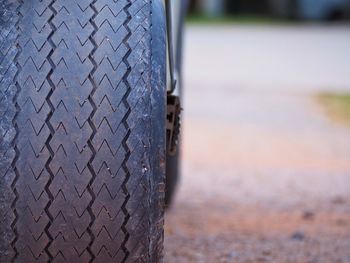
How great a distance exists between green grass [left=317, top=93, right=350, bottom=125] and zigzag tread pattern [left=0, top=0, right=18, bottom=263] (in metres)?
7.71

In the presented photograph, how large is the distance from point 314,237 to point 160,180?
7.12 feet

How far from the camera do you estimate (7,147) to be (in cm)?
245

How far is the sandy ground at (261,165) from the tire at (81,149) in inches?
58.9

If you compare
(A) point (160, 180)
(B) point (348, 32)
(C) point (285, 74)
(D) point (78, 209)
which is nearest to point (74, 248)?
(D) point (78, 209)

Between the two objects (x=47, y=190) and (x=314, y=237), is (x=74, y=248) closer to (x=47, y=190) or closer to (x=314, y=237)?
(x=47, y=190)

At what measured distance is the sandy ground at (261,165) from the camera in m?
4.36

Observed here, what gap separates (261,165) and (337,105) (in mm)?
4137

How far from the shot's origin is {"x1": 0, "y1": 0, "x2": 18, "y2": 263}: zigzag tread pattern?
2.45 m

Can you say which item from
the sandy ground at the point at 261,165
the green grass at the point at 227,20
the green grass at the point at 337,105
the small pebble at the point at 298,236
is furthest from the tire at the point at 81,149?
the green grass at the point at 227,20

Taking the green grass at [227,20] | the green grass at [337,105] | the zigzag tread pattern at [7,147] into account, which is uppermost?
the zigzag tread pattern at [7,147]

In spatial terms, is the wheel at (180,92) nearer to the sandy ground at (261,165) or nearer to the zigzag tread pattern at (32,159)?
the sandy ground at (261,165)

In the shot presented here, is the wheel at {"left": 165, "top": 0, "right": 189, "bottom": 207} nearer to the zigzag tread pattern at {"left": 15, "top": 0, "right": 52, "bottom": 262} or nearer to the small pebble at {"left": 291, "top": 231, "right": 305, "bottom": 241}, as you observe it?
the small pebble at {"left": 291, "top": 231, "right": 305, "bottom": 241}

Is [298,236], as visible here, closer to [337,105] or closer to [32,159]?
[32,159]

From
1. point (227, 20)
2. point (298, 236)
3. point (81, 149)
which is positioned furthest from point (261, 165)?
point (227, 20)
